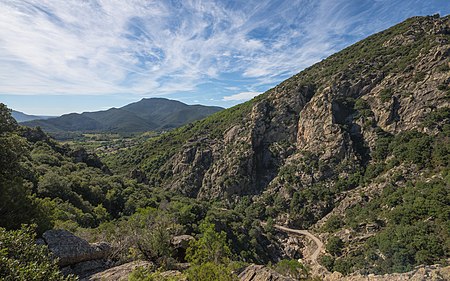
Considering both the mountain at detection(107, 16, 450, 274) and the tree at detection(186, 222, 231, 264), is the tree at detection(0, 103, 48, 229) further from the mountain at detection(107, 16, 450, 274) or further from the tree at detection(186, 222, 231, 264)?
the mountain at detection(107, 16, 450, 274)

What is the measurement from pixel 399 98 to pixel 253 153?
5342 cm

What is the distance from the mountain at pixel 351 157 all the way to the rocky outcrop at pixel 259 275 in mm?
36904

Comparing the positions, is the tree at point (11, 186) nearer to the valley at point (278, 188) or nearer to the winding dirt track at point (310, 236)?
the valley at point (278, 188)

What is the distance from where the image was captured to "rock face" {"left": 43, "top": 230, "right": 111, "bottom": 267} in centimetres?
1289

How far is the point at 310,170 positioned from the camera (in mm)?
83375

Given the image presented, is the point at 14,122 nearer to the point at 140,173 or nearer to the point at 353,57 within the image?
the point at 140,173

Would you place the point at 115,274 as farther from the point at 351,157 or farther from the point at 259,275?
the point at 351,157

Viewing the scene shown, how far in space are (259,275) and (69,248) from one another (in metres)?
11.1

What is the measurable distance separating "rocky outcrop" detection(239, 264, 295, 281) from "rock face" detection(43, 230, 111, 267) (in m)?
9.20

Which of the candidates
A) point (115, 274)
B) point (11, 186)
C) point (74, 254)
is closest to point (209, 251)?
point (115, 274)

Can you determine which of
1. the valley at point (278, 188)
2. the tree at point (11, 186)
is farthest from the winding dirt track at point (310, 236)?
the tree at point (11, 186)

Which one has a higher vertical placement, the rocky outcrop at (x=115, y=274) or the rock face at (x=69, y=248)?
the rock face at (x=69, y=248)

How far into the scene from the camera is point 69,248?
43.9 ft

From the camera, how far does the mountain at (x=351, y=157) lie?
5122 centimetres
